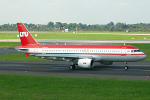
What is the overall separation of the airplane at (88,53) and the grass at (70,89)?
435 inches

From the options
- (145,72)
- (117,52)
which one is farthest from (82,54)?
(145,72)

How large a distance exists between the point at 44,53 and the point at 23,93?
22.1m

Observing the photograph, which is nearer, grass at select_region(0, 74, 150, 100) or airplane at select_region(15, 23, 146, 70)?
grass at select_region(0, 74, 150, 100)

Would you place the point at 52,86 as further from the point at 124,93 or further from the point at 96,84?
the point at 124,93

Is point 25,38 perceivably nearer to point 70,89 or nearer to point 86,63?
point 86,63

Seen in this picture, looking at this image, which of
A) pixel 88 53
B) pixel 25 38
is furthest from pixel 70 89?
pixel 25 38

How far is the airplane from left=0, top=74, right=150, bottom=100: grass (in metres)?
11.1

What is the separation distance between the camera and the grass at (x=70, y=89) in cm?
2264

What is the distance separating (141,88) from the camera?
2684 centimetres

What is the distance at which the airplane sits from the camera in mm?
42312

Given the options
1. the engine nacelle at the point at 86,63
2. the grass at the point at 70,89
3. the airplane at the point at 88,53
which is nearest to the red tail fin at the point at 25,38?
the airplane at the point at 88,53

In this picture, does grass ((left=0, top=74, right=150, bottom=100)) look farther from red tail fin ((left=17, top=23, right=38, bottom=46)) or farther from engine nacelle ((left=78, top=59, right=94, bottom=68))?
red tail fin ((left=17, top=23, right=38, bottom=46))

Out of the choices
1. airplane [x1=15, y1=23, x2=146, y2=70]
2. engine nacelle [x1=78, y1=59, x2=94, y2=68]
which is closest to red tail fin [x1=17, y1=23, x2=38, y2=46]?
airplane [x1=15, y1=23, x2=146, y2=70]

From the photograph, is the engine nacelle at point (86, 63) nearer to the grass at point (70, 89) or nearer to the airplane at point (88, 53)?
the airplane at point (88, 53)
